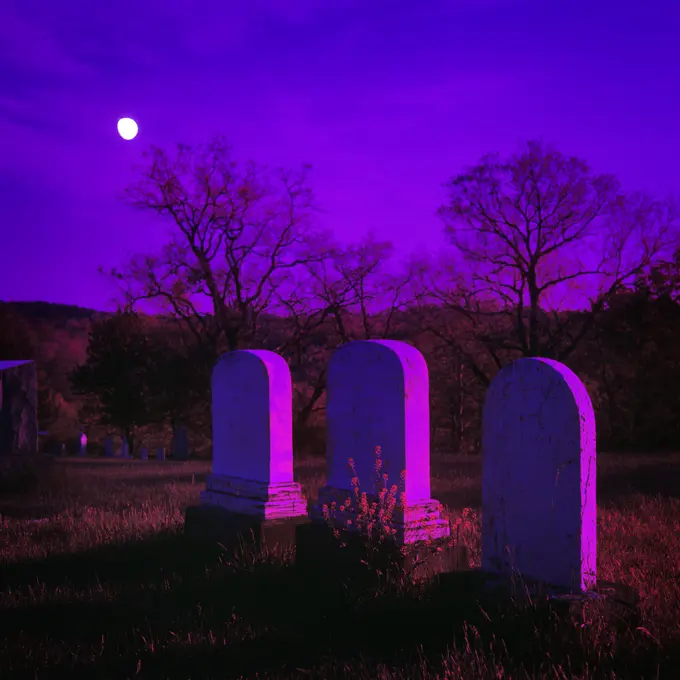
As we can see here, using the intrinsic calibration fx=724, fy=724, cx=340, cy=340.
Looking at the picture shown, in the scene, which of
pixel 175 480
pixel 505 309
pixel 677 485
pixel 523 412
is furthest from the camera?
pixel 505 309

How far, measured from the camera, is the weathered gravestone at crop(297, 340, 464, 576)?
5.89 m

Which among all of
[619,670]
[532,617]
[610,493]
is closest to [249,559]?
[532,617]

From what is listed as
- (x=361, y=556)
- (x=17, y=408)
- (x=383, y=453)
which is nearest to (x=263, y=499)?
(x=361, y=556)

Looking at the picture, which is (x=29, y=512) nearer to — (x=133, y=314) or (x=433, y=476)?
(x=433, y=476)

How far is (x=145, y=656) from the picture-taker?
432 cm

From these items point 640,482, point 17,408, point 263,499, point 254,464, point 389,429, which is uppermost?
point 389,429

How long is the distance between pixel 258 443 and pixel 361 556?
6.88 ft

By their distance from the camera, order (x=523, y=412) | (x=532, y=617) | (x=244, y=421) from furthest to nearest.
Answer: (x=244, y=421)
(x=523, y=412)
(x=532, y=617)

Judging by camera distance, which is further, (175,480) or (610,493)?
(175,480)

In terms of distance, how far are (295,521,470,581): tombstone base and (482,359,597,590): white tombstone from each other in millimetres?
816

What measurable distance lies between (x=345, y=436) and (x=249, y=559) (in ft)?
4.83

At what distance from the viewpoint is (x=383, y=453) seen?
6215mm

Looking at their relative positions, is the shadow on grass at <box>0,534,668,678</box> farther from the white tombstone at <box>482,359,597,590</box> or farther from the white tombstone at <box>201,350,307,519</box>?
the white tombstone at <box>201,350,307,519</box>

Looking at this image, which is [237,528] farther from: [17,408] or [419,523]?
[17,408]
